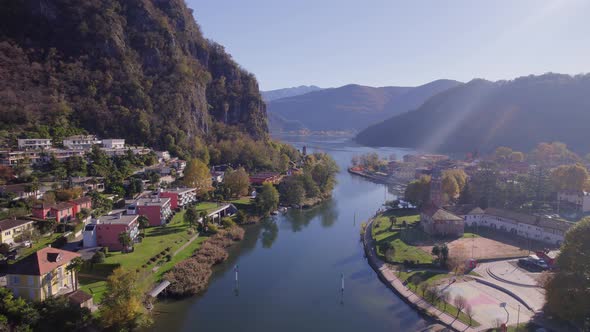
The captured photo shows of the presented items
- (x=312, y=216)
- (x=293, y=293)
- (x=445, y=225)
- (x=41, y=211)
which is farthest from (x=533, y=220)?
(x=41, y=211)

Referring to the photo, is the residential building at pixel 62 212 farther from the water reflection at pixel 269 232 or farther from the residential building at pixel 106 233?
the water reflection at pixel 269 232

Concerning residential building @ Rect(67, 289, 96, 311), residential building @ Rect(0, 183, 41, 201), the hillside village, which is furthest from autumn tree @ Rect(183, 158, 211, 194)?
residential building @ Rect(67, 289, 96, 311)

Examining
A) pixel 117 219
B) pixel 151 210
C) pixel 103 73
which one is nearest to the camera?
pixel 117 219

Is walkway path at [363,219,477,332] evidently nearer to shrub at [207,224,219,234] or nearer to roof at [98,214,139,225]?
shrub at [207,224,219,234]

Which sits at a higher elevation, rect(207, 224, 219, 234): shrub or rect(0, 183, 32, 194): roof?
rect(0, 183, 32, 194): roof

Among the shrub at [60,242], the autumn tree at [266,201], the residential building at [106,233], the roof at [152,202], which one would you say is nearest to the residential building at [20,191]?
the shrub at [60,242]

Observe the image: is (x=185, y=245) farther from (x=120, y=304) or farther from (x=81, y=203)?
(x=120, y=304)

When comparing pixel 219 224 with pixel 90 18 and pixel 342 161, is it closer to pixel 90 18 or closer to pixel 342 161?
pixel 90 18
